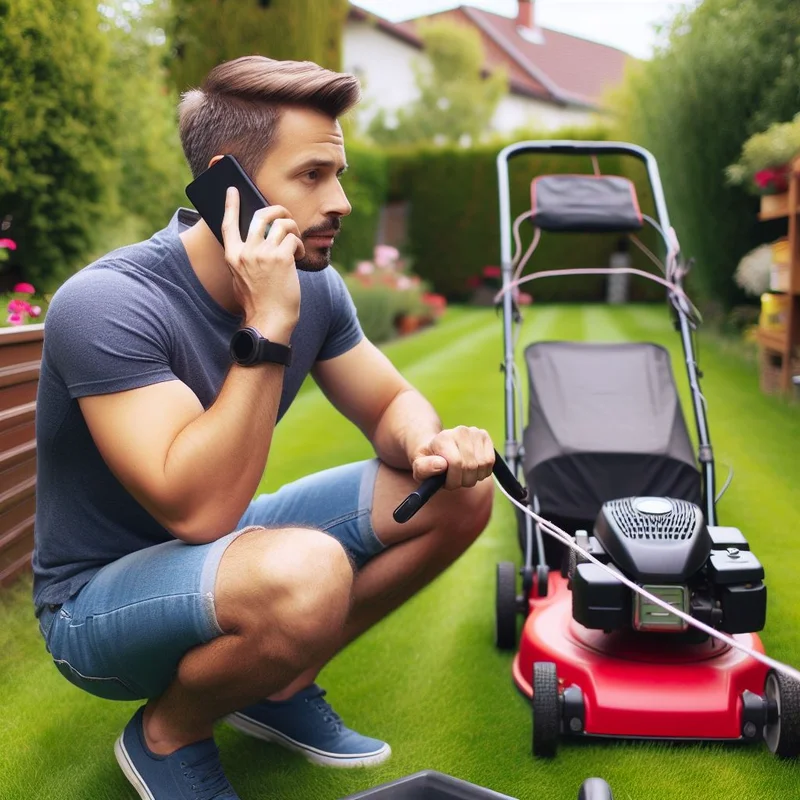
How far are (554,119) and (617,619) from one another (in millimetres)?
28921

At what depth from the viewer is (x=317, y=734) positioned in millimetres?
1879

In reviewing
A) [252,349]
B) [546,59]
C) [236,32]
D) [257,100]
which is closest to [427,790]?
[252,349]

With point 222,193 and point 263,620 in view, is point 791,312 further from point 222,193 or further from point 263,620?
point 263,620

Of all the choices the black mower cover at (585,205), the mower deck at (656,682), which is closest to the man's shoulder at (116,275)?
the mower deck at (656,682)

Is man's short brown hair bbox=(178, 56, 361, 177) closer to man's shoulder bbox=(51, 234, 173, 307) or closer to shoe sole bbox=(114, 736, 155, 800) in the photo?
man's shoulder bbox=(51, 234, 173, 307)

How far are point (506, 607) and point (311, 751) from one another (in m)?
0.62

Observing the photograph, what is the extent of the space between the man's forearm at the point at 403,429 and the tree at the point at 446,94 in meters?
23.7

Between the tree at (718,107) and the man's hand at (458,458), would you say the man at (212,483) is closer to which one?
the man's hand at (458,458)

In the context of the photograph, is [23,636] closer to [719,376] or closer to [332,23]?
[719,376]

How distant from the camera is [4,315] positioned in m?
2.91

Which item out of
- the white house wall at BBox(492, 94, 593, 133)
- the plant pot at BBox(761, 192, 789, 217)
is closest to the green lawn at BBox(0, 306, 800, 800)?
the plant pot at BBox(761, 192, 789, 217)

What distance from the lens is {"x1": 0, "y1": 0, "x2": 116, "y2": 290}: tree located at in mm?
3760

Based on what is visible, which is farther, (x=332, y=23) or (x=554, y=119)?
(x=554, y=119)

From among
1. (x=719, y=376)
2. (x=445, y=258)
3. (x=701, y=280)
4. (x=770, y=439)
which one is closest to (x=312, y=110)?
(x=770, y=439)
